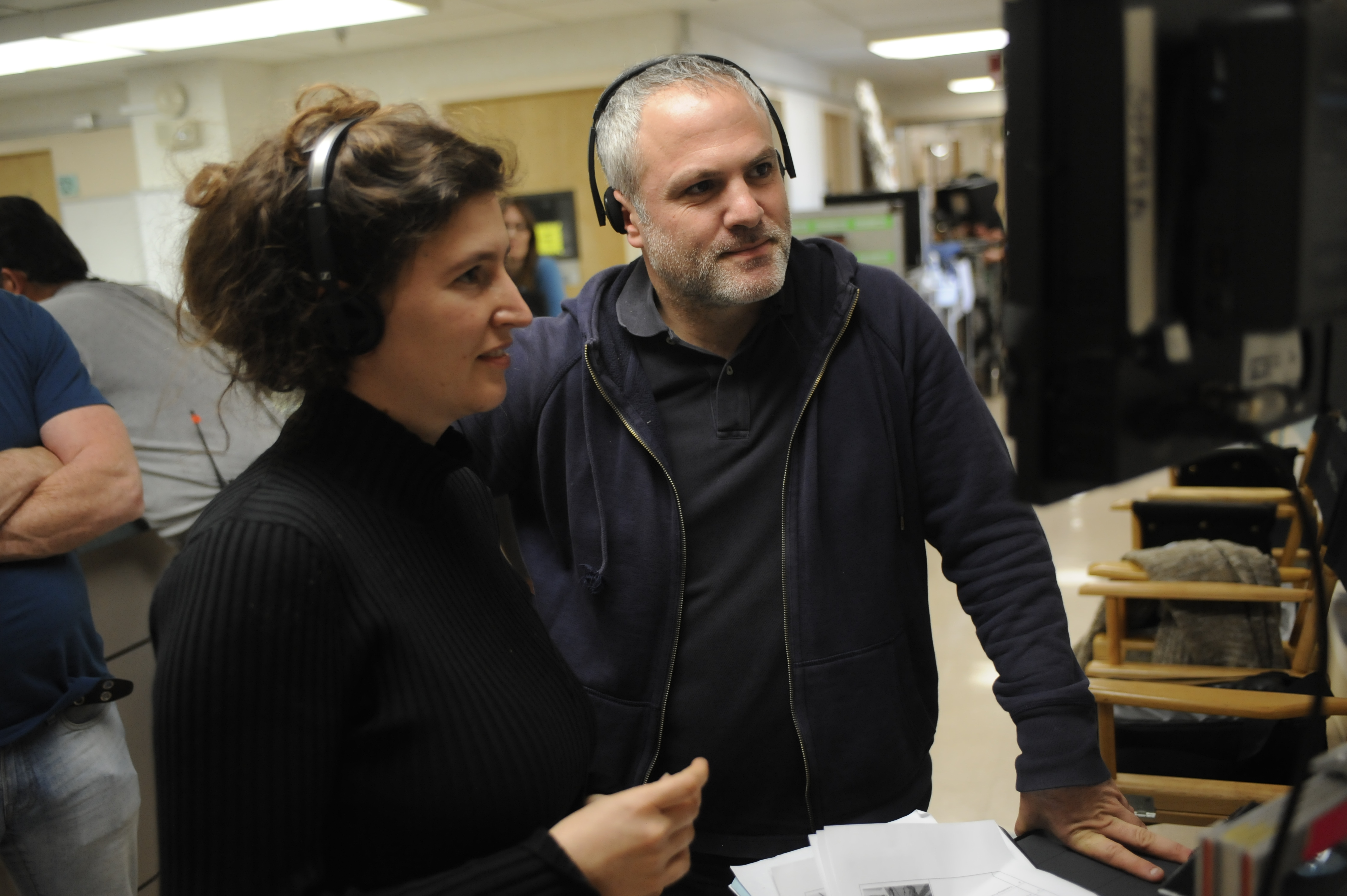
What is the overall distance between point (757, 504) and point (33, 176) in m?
8.49

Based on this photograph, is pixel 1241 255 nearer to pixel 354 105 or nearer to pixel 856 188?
pixel 354 105

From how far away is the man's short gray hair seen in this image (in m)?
1.23

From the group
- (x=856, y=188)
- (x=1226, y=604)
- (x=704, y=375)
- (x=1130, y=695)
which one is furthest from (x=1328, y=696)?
(x=856, y=188)

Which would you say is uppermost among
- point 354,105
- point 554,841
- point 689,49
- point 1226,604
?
point 689,49

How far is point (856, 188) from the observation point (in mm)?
11555

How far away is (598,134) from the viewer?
1.35 m

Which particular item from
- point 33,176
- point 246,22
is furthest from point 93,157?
point 246,22

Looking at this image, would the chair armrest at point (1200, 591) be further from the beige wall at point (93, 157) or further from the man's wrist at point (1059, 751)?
the beige wall at point (93, 157)

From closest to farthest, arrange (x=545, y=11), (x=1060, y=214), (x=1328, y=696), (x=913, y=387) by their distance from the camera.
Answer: (x=1060, y=214), (x=913, y=387), (x=1328, y=696), (x=545, y=11)

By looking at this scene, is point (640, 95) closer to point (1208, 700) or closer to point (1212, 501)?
point (1208, 700)

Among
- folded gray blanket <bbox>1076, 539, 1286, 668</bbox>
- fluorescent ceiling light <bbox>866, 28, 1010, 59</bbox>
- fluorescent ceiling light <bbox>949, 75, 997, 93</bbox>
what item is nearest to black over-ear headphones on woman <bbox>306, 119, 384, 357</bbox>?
folded gray blanket <bbox>1076, 539, 1286, 668</bbox>

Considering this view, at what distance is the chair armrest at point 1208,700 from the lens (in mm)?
1582

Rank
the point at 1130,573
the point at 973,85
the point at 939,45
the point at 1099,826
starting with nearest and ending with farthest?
the point at 1099,826 < the point at 1130,573 < the point at 939,45 < the point at 973,85

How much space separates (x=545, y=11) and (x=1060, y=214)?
6.09 metres
